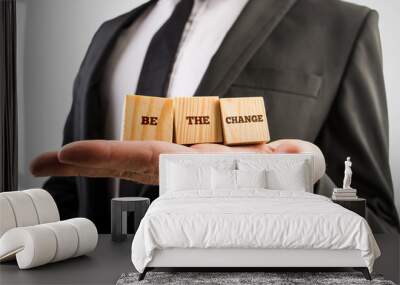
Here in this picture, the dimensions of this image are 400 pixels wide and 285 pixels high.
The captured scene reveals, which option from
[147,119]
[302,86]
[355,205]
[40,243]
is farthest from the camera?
[302,86]

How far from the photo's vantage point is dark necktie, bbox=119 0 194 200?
640 cm

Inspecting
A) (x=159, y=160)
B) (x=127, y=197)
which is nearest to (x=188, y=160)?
(x=159, y=160)

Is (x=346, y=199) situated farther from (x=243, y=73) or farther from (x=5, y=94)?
(x=5, y=94)

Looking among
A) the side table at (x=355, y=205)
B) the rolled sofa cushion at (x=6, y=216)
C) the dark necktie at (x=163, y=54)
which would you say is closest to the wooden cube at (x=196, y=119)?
the dark necktie at (x=163, y=54)

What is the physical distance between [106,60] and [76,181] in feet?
4.11

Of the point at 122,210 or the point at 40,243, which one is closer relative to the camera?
the point at 40,243

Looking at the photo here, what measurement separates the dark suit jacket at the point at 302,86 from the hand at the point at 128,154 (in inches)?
3.9

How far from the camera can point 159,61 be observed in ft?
21.0

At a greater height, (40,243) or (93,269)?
(40,243)

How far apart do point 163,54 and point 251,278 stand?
2821 millimetres

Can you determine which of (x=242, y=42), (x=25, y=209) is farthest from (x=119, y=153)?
(x=242, y=42)

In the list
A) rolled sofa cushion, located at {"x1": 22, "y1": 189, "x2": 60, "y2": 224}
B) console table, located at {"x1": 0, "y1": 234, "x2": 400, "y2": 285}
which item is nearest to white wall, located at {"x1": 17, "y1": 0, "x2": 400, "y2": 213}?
rolled sofa cushion, located at {"x1": 22, "y1": 189, "x2": 60, "y2": 224}

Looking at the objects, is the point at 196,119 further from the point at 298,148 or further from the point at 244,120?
the point at 298,148

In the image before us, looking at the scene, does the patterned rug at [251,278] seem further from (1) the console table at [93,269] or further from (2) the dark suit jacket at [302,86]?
(2) the dark suit jacket at [302,86]
